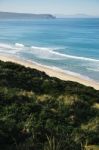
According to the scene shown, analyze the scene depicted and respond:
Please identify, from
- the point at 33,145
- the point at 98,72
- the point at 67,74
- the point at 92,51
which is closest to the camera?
the point at 33,145

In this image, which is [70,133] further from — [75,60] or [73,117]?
[75,60]

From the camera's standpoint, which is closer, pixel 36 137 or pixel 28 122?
pixel 36 137

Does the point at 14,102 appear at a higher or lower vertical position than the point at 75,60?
lower

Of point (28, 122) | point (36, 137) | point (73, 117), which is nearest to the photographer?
point (36, 137)

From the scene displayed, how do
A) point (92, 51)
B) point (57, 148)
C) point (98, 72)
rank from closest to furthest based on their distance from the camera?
point (57, 148) → point (98, 72) → point (92, 51)

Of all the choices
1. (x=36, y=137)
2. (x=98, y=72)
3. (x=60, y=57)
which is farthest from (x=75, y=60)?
(x=36, y=137)

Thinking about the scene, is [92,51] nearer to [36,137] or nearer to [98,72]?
[98,72]

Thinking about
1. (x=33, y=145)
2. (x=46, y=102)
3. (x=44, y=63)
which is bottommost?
(x=33, y=145)

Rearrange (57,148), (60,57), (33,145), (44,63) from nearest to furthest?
(57,148), (33,145), (44,63), (60,57)

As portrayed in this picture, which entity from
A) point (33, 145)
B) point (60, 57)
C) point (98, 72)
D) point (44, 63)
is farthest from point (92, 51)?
point (33, 145)
